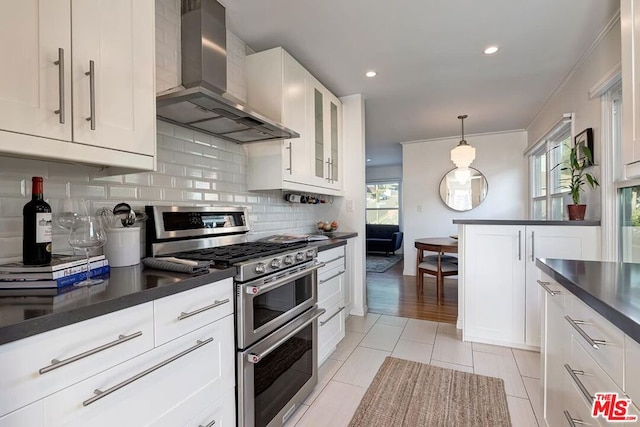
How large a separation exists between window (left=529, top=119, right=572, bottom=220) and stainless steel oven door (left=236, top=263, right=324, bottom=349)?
10.3 feet

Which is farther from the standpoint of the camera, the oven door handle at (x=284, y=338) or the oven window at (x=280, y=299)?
the oven window at (x=280, y=299)

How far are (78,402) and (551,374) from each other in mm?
1836

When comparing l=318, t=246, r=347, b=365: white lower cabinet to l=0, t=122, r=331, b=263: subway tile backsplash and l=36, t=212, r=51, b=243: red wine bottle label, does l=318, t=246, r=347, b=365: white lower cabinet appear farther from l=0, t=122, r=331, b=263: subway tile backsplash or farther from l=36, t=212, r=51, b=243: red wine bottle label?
l=36, t=212, r=51, b=243: red wine bottle label

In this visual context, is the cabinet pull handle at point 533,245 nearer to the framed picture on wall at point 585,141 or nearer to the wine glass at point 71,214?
the framed picture on wall at point 585,141

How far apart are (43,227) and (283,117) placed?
1621 millimetres

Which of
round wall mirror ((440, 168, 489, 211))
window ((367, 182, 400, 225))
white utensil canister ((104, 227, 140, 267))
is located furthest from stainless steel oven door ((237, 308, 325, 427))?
window ((367, 182, 400, 225))

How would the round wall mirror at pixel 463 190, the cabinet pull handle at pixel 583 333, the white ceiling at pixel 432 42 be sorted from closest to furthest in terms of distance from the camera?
the cabinet pull handle at pixel 583 333, the white ceiling at pixel 432 42, the round wall mirror at pixel 463 190

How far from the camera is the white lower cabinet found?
7.38ft

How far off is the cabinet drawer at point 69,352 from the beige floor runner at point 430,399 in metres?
1.32

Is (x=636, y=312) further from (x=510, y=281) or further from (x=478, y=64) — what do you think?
(x=478, y=64)

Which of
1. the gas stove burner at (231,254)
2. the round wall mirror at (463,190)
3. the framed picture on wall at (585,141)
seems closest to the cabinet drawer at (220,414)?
the gas stove burner at (231,254)

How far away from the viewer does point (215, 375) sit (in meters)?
1.27

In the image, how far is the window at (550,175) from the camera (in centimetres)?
340

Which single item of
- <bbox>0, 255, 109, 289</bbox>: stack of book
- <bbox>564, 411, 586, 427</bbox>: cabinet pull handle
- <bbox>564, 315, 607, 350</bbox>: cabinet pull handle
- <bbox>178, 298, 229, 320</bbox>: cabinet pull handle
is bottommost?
<bbox>564, 411, 586, 427</bbox>: cabinet pull handle
